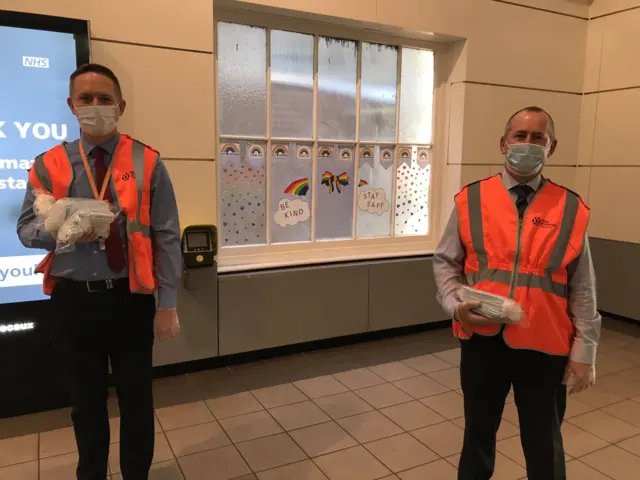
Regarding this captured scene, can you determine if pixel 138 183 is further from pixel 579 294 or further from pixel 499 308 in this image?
pixel 579 294

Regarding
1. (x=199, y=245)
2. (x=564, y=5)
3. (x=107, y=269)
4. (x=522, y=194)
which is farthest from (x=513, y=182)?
(x=564, y=5)

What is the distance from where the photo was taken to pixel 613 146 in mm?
4680

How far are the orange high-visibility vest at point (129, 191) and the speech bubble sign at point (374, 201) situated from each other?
2474mm

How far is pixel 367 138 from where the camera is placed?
4129mm

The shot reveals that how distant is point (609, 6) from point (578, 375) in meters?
4.25

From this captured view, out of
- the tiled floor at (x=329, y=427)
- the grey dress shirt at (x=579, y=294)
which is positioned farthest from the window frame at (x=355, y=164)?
the grey dress shirt at (x=579, y=294)

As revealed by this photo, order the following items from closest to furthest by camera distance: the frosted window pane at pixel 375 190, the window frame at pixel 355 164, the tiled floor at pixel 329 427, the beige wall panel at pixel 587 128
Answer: the tiled floor at pixel 329 427 → the window frame at pixel 355 164 → the frosted window pane at pixel 375 190 → the beige wall panel at pixel 587 128

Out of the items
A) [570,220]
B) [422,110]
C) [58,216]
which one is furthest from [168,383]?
[422,110]

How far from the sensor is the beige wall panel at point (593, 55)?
15.4 feet

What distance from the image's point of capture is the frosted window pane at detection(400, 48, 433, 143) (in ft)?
13.9

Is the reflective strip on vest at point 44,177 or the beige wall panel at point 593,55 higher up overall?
the beige wall panel at point 593,55

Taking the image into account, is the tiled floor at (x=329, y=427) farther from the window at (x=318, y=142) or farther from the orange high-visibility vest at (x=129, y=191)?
the orange high-visibility vest at (x=129, y=191)

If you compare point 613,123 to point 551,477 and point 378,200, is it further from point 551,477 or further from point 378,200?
point 551,477

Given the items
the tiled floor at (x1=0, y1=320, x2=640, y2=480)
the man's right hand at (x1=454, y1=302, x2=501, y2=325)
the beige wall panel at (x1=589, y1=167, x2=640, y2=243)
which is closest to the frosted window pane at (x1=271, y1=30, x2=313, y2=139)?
the tiled floor at (x1=0, y1=320, x2=640, y2=480)
